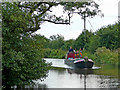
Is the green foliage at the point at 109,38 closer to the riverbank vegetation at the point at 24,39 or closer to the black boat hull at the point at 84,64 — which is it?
the black boat hull at the point at 84,64

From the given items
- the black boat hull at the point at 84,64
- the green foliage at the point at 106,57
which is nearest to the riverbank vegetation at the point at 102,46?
the green foliage at the point at 106,57

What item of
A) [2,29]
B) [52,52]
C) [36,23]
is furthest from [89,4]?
[52,52]

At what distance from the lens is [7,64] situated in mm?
9383

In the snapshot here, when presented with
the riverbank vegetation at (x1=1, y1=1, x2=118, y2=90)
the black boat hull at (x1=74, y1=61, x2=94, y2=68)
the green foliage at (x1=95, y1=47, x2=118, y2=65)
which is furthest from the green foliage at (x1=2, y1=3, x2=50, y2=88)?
the green foliage at (x1=95, y1=47, x2=118, y2=65)

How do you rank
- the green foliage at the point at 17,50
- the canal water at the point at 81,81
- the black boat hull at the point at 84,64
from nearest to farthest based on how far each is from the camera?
the green foliage at the point at 17,50 → the canal water at the point at 81,81 → the black boat hull at the point at 84,64

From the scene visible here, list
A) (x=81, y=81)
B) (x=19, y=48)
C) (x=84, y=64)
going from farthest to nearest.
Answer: (x=84, y=64) < (x=81, y=81) < (x=19, y=48)

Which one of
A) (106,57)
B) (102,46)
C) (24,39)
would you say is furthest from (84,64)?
(102,46)

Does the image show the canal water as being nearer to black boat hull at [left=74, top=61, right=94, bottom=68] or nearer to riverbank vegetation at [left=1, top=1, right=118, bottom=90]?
riverbank vegetation at [left=1, top=1, right=118, bottom=90]

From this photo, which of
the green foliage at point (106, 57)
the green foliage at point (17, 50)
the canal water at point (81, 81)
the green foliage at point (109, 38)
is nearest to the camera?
the green foliage at point (17, 50)

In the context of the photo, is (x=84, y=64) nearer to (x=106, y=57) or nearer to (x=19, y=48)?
(x=106, y=57)

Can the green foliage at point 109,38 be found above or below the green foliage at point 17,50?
above

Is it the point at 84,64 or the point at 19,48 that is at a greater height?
the point at 19,48

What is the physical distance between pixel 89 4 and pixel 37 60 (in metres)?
Result: 3.85

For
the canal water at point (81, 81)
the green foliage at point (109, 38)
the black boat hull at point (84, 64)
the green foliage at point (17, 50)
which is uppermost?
the green foliage at point (109, 38)
